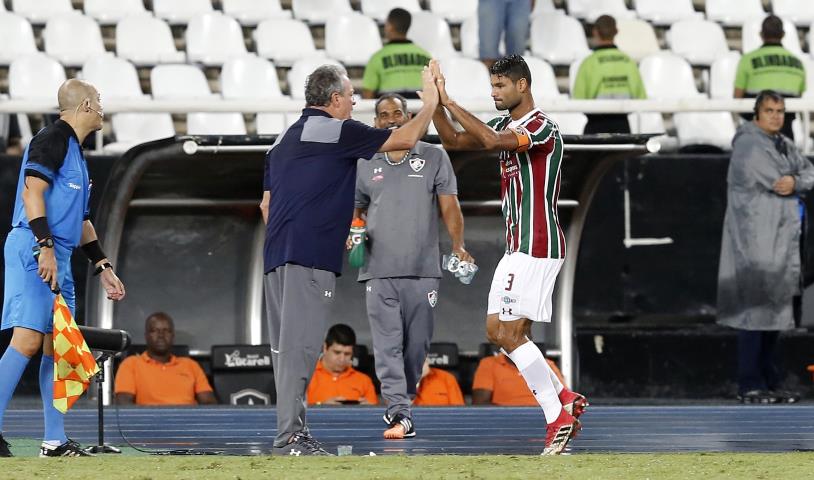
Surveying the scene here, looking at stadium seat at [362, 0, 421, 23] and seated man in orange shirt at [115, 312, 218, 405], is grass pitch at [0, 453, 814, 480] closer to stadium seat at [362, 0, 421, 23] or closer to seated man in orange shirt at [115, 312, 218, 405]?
seated man in orange shirt at [115, 312, 218, 405]

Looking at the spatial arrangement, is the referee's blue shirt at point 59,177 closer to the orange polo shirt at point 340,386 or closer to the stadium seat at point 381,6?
the orange polo shirt at point 340,386

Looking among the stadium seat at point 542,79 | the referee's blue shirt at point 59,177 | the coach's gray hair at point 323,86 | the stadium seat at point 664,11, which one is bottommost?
the referee's blue shirt at point 59,177

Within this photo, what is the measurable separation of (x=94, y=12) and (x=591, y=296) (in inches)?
229

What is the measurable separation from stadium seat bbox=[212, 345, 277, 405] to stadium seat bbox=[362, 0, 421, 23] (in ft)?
15.9

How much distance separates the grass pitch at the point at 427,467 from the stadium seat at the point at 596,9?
9.19 meters

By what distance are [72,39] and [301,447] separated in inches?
334

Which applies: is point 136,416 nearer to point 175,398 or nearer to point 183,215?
point 175,398

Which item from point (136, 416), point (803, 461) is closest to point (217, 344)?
point (136, 416)

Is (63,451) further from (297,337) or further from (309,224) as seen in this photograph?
(309,224)

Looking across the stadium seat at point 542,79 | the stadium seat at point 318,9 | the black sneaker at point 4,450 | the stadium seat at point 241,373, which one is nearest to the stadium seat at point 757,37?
the stadium seat at point 542,79

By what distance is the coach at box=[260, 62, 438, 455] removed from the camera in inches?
318

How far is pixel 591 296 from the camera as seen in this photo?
13.7 meters

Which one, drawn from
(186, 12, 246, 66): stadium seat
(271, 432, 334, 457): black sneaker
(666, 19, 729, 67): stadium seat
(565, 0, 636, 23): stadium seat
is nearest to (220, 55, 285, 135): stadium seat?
(186, 12, 246, 66): stadium seat

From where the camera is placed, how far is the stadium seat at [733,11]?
16734mm
